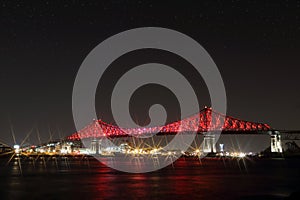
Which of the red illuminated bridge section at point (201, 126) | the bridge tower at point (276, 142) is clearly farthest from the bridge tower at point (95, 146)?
the bridge tower at point (276, 142)

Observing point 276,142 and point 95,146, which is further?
point 95,146

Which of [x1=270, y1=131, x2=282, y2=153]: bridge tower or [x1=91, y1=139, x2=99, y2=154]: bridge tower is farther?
[x1=91, y1=139, x2=99, y2=154]: bridge tower

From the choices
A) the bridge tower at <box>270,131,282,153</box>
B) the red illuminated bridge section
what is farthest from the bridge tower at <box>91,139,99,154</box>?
the bridge tower at <box>270,131,282,153</box>

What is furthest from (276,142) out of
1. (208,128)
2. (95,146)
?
(95,146)

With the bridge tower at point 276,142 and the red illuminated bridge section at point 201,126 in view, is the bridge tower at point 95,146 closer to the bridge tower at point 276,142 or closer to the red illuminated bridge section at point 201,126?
the red illuminated bridge section at point 201,126

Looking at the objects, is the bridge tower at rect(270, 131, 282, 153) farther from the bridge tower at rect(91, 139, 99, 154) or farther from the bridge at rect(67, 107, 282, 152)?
the bridge tower at rect(91, 139, 99, 154)

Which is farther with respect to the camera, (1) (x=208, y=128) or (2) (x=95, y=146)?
(2) (x=95, y=146)

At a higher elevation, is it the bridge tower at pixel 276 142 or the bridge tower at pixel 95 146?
the bridge tower at pixel 95 146

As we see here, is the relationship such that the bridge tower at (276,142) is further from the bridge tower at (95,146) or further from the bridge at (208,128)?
the bridge tower at (95,146)

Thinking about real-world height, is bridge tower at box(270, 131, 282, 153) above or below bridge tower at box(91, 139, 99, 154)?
below

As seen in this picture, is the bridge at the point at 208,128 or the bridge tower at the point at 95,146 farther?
the bridge tower at the point at 95,146

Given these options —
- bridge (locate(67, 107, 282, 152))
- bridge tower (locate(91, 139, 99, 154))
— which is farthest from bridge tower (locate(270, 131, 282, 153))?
bridge tower (locate(91, 139, 99, 154))

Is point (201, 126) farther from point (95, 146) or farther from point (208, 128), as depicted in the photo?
point (95, 146)

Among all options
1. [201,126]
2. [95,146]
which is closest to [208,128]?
[201,126]
